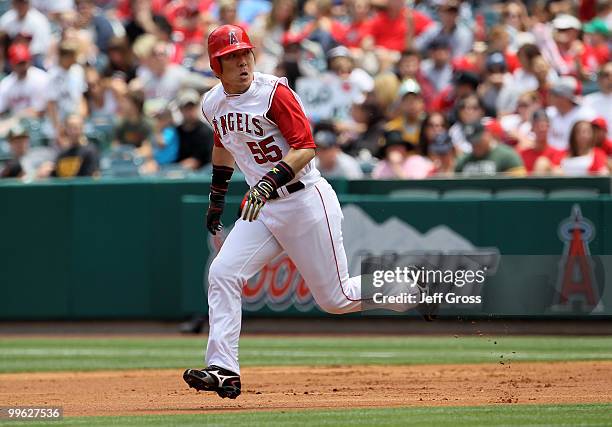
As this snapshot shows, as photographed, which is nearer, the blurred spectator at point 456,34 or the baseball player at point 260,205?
A: the baseball player at point 260,205

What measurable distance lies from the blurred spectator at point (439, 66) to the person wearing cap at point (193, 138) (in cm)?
287

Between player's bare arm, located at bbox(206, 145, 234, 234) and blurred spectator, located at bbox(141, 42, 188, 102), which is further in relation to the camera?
blurred spectator, located at bbox(141, 42, 188, 102)

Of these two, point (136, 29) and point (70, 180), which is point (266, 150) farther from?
point (136, 29)

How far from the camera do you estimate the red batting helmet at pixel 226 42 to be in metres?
7.07

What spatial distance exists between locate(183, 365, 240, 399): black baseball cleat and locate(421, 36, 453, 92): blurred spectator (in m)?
8.40

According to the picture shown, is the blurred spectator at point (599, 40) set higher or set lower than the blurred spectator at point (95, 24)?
lower

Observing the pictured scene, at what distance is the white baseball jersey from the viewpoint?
283 inches

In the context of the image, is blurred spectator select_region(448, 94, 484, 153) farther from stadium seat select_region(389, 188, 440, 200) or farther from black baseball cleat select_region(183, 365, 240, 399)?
black baseball cleat select_region(183, 365, 240, 399)

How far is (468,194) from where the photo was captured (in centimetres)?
1220

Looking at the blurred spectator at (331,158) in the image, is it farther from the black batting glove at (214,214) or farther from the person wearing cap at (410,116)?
the black batting glove at (214,214)

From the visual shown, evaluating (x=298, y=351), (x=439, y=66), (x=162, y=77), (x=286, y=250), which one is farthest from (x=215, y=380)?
(x=162, y=77)

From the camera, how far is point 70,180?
43.2 ft

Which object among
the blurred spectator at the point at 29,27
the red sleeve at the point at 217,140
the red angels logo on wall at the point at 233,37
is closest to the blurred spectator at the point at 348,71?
the blurred spectator at the point at 29,27

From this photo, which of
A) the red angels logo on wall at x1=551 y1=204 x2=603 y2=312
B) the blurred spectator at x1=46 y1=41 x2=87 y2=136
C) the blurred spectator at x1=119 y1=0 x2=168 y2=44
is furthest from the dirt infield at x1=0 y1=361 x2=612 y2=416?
the blurred spectator at x1=119 y1=0 x2=168 y2=44
